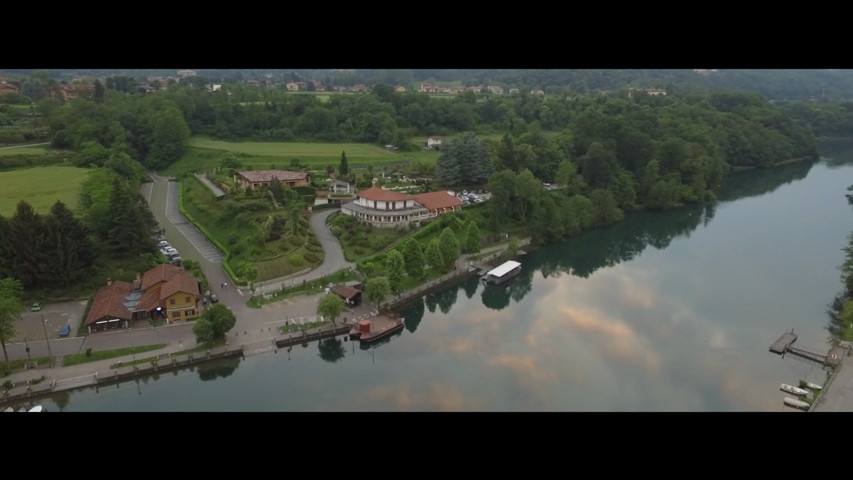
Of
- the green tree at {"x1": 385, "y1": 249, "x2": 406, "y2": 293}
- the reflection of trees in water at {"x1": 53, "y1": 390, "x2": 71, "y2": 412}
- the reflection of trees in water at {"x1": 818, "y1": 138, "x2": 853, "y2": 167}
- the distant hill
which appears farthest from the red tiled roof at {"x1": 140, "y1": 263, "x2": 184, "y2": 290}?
the distant hill

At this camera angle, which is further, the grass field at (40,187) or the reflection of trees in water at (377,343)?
the grass field at (40,187)

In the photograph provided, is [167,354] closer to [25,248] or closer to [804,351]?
[25,248]

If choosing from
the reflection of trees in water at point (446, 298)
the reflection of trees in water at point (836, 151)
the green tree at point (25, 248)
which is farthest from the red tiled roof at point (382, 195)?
the reflection of trees in water at point (836, 151)

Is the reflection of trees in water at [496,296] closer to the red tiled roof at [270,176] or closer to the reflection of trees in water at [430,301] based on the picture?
the reflection of trees in water at [430,301]

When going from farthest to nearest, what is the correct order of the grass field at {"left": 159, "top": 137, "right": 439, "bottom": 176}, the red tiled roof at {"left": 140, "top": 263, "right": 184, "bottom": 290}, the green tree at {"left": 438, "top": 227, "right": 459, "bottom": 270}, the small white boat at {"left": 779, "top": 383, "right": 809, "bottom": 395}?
the grass field at {"left": 159, "top": 137, "right": 439, "bottom": 176}, the green tree at {"left": 438, "top": 227, "right": 459, "bottom": 270}, the red tiled roof at {"left": 140, "top": 263, "right": 184, "bottom": 290}, the small white boat at {"left": 779, "top": 383, "right": 809, "bottom": 395}

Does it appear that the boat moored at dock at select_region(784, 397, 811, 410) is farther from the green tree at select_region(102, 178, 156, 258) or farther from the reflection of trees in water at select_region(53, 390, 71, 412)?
the green tree at select_region(102, 178, 156, 258)

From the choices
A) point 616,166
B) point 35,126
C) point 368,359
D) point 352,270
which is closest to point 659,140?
point 616,166
